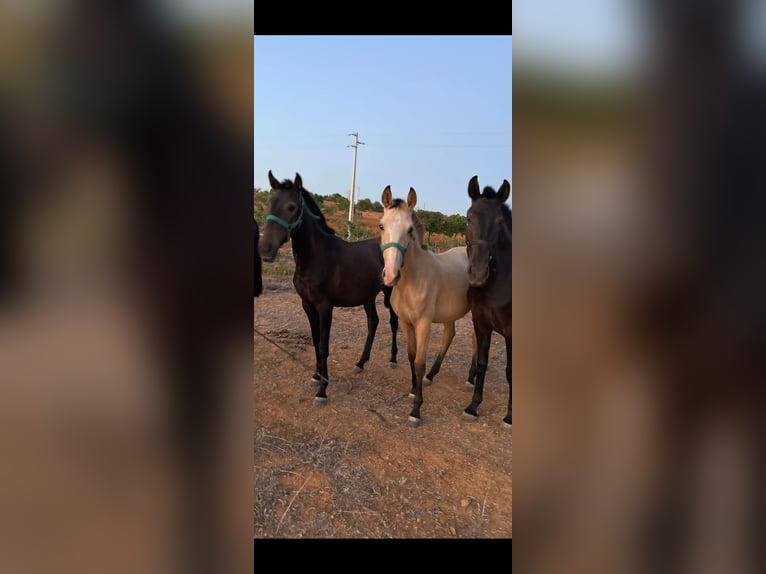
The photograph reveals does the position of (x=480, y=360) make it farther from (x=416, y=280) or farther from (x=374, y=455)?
(x=374, y=455)

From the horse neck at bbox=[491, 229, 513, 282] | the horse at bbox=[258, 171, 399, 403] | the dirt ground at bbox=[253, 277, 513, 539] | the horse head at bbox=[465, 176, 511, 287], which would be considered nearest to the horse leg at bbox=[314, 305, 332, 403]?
the horse at bbox=[258, 171, 399, 403]

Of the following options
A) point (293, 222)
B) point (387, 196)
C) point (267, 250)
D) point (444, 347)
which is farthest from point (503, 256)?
point (267, 250)

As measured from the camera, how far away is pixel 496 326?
10.3ft

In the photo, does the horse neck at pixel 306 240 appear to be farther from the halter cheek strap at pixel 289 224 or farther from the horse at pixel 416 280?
the horse at pixel 416 280

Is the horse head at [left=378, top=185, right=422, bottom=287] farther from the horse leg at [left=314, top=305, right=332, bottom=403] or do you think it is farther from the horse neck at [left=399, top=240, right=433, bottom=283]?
the horse leg at [left=314, top=305, right=332, bottom=403]

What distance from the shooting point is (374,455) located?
9.12 feet

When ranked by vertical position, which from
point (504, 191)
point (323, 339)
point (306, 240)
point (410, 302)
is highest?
point (504, 191)

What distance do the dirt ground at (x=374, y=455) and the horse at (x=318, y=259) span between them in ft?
1.39

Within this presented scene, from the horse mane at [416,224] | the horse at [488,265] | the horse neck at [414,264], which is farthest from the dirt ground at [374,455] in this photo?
the horse mane at [416,224]

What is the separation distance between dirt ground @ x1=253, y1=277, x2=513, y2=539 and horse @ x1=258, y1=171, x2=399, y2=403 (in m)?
0.42

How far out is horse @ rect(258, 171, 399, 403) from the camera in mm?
3299

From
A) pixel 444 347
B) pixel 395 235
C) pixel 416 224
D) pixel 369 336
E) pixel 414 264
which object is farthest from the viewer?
pixel 369 336

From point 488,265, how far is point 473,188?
57cm
